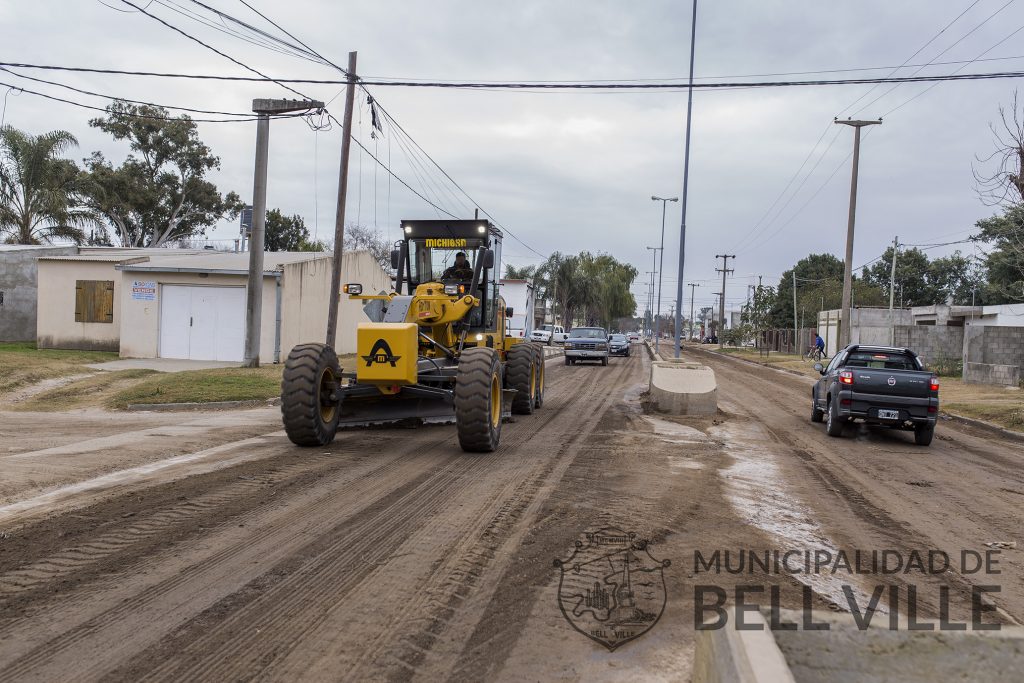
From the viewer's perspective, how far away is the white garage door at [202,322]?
2578 centimetres

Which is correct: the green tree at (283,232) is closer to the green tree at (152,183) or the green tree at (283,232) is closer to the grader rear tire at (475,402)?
the green tree at (152,183)

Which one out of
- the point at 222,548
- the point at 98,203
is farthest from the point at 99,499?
the point at 98,203

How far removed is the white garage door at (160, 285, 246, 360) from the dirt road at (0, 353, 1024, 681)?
12.9m

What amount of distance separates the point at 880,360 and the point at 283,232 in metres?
58.6

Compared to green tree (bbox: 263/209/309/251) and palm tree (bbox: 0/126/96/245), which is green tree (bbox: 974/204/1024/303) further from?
green tree (bbox: 263/209/309/251)

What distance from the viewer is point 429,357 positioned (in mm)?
12109

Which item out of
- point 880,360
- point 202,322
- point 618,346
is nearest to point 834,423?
point 880,360

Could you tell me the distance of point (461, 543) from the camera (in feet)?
20.6

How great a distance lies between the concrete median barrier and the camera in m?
16.8

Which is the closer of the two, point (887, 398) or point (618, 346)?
point (887, 398)

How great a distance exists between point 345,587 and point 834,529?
4.39 meters

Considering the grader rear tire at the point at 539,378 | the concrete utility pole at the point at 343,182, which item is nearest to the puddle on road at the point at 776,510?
the grader rear tire at the point at 539,378

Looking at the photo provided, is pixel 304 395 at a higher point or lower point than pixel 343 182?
lower

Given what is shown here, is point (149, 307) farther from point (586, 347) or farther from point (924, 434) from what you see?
point (924, 434)
